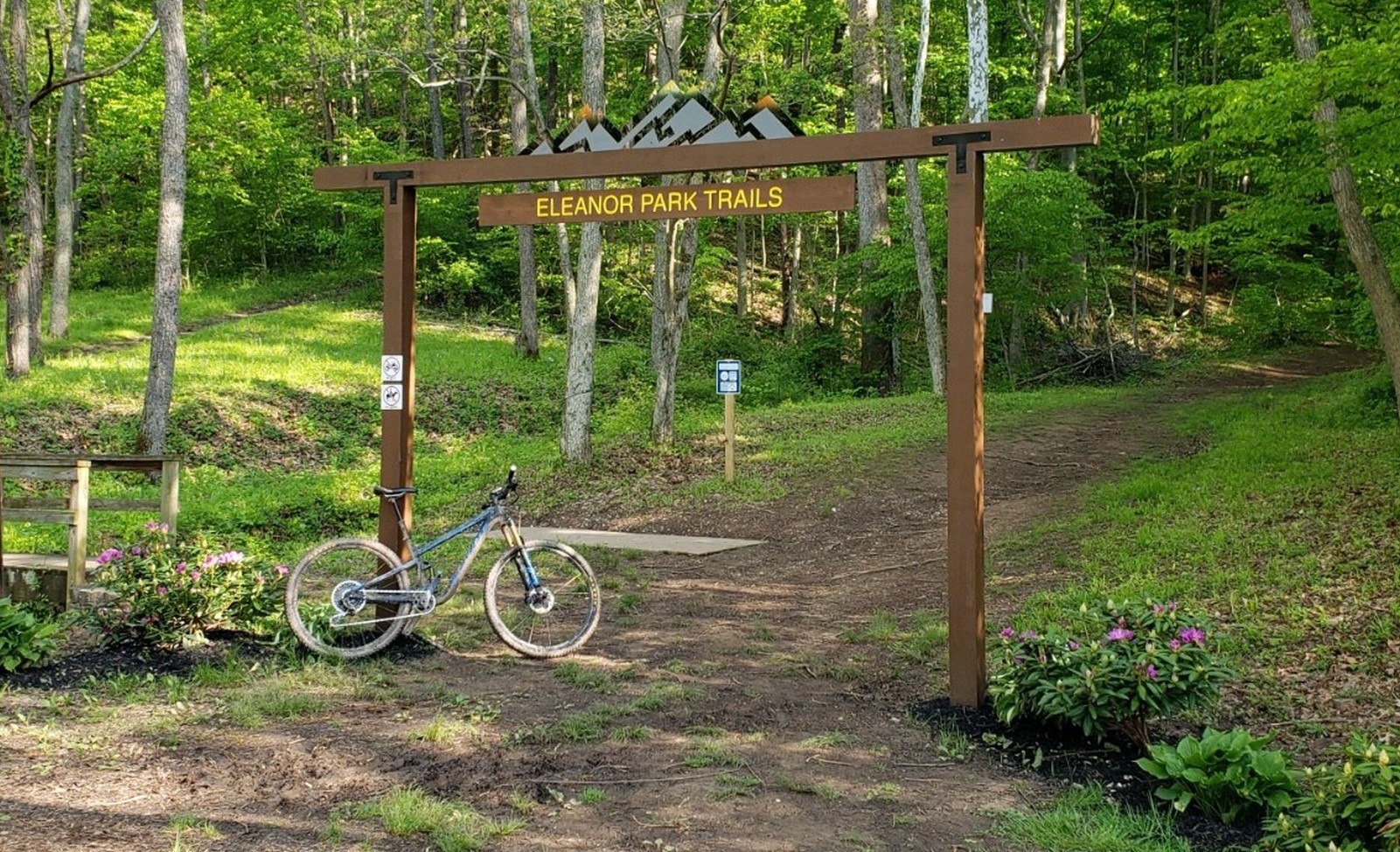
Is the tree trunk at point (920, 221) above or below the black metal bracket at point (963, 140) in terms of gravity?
above

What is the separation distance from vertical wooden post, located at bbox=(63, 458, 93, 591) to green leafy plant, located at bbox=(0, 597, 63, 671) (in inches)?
38.7

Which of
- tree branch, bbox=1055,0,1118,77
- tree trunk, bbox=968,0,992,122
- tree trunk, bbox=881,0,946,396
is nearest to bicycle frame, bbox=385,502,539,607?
tree trunk, bbox=968,0,992,122

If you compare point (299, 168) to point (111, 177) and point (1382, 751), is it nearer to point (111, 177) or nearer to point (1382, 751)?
point (111, 177)

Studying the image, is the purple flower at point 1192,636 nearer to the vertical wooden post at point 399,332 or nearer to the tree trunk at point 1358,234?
the vertical wooden post at point 399,332

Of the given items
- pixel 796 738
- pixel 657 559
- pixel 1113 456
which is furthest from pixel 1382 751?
pixel 1113 456

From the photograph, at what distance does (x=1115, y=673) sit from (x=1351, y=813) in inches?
47.8

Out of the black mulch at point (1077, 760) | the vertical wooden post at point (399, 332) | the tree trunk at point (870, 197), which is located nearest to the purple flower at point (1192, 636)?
the black mulch at point (1077, 760)

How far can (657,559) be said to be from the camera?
935cm

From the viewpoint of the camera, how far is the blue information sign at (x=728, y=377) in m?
11.9

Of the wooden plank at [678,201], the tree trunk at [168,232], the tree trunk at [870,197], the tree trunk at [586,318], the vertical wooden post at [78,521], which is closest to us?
the wooden plank at [678,201]

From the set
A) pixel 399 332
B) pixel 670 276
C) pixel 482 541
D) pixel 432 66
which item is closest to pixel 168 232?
pixel 432 66

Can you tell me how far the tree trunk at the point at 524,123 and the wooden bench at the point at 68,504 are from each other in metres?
9.18

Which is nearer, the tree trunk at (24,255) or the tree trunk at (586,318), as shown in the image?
the tree trunk at (586,318)

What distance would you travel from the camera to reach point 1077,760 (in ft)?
14.8
